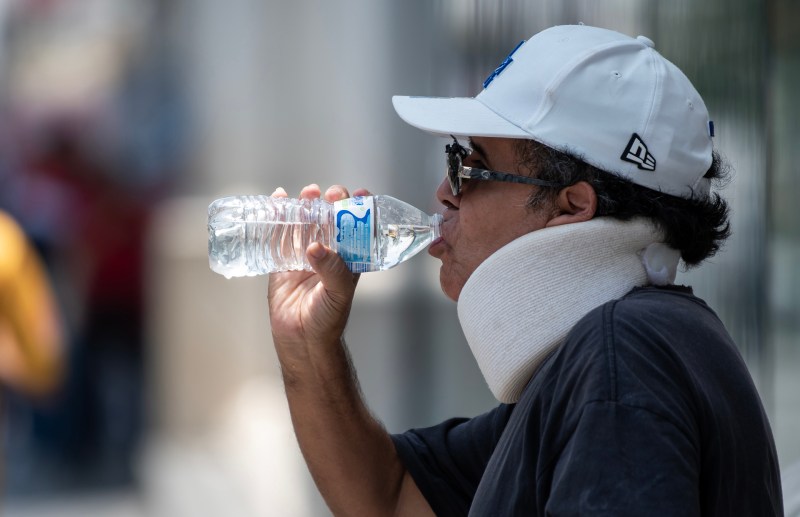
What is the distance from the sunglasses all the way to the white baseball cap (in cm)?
9

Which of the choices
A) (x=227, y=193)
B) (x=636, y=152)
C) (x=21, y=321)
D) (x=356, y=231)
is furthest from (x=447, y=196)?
(x=227, y=193)

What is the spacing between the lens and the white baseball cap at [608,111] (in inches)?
69.5

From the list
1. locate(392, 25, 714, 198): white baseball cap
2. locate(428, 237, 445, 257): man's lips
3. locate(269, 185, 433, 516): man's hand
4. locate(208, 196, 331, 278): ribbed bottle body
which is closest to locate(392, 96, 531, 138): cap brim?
locate(392, 25, 714, 198): white baseball cap

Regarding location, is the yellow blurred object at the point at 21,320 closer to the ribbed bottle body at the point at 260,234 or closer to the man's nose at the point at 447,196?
the ribbed bottle body at the point at 260,234

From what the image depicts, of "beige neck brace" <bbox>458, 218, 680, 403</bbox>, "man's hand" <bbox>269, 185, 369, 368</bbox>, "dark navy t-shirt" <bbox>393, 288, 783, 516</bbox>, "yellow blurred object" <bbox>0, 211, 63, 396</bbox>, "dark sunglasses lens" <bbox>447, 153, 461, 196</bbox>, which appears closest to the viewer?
"dark navy t-shirt" <bbox>393, 288, 783, 516</bbox>

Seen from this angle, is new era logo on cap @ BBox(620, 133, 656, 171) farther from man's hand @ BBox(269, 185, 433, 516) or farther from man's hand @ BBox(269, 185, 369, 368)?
man's hand @ BBox(269, 185, 433, 516)

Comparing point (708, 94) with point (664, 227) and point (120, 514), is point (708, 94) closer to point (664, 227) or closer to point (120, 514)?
point (664, 227)

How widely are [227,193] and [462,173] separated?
3298mm

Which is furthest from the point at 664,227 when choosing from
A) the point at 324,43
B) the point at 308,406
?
the point at 324,43

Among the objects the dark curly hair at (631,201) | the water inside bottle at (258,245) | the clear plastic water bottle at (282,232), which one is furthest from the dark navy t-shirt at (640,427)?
the water inside bottle at (258,245)

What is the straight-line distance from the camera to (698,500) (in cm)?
140

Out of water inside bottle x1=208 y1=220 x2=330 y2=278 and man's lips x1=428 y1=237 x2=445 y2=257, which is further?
water inside bottle x1=208 y1=220 x2=330 y2=278

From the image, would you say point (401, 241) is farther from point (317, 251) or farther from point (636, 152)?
point (636, 152)

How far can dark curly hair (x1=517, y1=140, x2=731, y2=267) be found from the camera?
1789 millimetres
